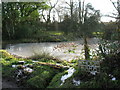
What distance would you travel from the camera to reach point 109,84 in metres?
3.18

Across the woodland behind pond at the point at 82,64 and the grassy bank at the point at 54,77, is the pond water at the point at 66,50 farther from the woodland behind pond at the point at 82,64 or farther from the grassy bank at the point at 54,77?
the grassy bank at the point at 54,77

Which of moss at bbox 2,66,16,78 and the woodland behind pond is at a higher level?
the woodland behind pond

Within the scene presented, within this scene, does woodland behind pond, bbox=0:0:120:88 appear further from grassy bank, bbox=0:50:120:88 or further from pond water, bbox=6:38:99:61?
pond water, bbox=6:38:99:61

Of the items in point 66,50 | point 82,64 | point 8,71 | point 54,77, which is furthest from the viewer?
point 66,50

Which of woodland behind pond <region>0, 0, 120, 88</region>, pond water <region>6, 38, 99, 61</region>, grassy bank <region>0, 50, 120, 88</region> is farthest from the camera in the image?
pond water <region>6, 38, 99, 61</region>

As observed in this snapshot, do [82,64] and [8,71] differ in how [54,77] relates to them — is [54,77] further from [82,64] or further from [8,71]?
[8,71]

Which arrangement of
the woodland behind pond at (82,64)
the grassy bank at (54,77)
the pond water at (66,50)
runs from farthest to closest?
the pond water at (66,50)
the woodland behind pond at (82,64)
the grassy bank at (54,77)

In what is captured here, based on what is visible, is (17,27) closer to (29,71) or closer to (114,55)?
(29,71)

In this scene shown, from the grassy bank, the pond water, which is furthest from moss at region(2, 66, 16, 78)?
the pond water

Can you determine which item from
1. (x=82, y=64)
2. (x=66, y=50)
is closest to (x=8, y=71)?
(x=82, y=64)

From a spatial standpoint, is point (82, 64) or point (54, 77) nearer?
point (82, 64)

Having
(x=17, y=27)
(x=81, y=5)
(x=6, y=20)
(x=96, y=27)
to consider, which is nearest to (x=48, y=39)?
(x=17, y=27)

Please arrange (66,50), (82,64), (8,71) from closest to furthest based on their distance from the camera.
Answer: (82,64) < (8,71) < (66,50)

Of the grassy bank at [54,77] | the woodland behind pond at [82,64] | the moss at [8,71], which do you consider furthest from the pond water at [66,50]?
the moss at [8,71]
